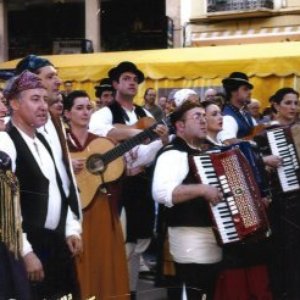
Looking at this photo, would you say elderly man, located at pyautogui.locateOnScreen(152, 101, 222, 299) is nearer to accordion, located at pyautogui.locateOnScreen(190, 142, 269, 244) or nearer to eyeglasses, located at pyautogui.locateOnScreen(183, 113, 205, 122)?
accordion, located at pyautogui.locateOnScreen(190, 142, 269, 244)

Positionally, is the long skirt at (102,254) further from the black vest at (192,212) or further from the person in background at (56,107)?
the person in background at (56,107)

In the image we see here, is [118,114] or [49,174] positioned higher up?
[118,114]

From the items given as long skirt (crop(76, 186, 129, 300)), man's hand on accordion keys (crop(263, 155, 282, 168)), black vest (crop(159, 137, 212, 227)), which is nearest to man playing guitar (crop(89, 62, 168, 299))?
long skirt (crop(76, 186, 129, 300))

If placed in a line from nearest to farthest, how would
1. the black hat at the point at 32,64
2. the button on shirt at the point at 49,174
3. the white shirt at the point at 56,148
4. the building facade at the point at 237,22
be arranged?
1. the button on shirt at the point at 49,174
2. the white shirt at the point at 56,148
3. the black hat at the point at 32,64
4. the building facade at the point at 237,22

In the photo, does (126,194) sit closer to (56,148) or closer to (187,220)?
(187,220)

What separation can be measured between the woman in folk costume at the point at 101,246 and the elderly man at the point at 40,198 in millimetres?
1382

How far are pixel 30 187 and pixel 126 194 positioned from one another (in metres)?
2.62

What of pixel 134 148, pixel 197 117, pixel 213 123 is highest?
pixel 197 117

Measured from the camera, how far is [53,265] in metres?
4.29

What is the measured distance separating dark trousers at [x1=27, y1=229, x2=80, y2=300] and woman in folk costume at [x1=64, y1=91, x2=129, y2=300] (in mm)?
1382

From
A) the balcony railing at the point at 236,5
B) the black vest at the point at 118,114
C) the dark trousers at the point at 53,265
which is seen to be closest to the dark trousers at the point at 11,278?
the dark trousers at the point at 53,265

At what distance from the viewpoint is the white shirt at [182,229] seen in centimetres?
548

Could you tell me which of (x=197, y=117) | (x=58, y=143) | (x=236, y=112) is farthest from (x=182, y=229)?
(x=236, y=112)

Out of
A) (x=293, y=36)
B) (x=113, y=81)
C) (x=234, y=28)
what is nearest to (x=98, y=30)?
(x=234, y=28)
